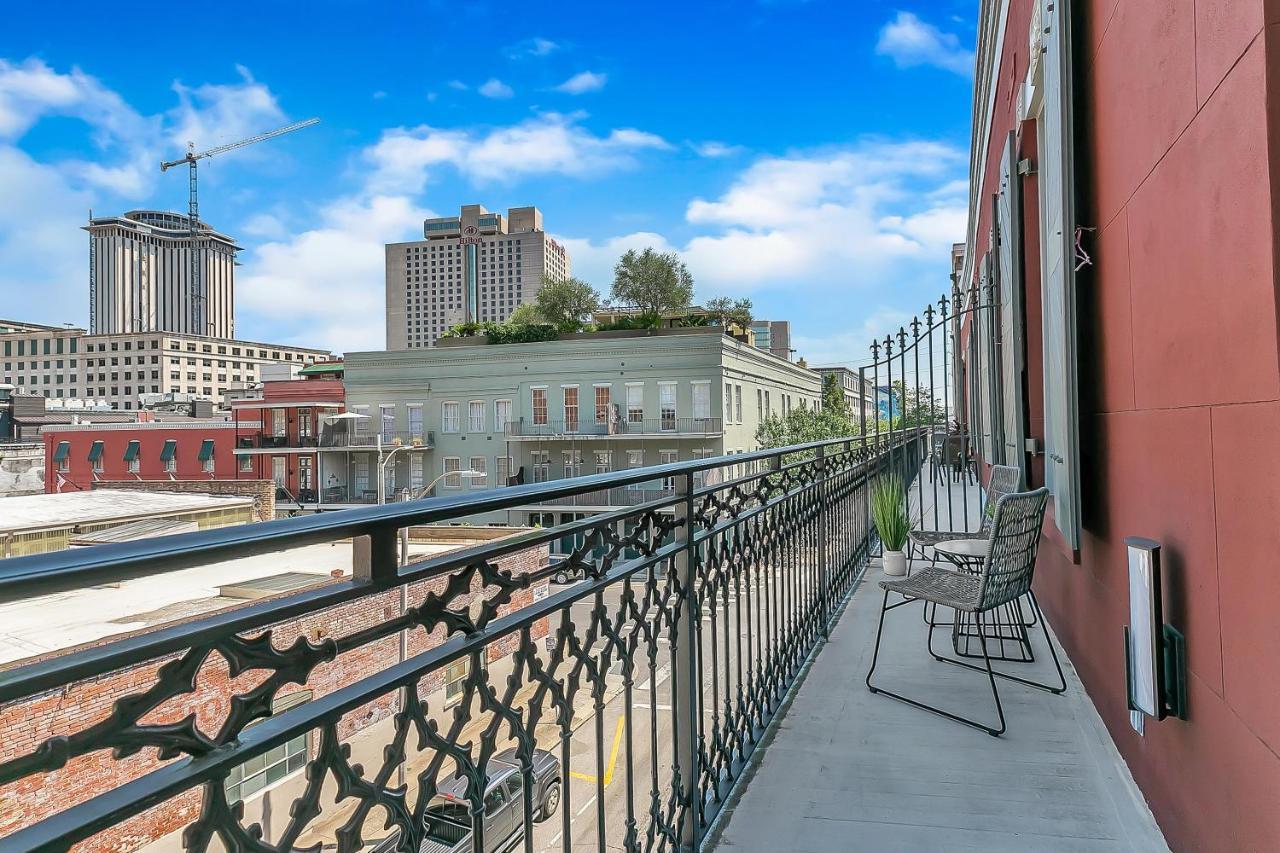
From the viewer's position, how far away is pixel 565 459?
25.9 m

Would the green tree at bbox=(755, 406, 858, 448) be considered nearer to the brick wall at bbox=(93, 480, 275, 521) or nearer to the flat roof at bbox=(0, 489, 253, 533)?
the brick wall at bbox=(93, 480, 275, 521)

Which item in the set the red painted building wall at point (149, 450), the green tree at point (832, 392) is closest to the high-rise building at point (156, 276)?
the red painted building wall at point (149, 450)

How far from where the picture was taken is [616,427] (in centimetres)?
2509

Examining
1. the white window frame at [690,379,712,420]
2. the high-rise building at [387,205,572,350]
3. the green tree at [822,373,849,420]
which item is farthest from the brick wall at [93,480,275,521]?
the high-rise building at [387,205,572,350]

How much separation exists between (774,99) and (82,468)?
1291 inches

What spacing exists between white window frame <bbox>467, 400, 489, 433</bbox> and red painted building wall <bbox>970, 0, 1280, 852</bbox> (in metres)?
25.0

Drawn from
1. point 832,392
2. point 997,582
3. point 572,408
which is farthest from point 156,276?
point 997,582

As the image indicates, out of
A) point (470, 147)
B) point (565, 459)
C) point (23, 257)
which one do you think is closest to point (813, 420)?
point (565, 459)

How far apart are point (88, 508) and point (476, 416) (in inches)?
573

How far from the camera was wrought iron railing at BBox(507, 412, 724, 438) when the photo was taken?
24344 millimetres

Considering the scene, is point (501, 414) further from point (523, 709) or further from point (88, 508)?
point (523, 709)

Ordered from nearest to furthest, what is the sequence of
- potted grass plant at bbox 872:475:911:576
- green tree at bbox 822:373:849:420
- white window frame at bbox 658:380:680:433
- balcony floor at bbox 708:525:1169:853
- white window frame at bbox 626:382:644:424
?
balcony floor at bbox 708:525:1169:853
potted grass plant at bbox 872:475:911:576
white window frame at bbox 658:380:680:433
white window frame at bbox 626:382:644:424
green tree at bbox 822:373:849:420

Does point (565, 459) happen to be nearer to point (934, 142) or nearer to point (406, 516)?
point (934, 142)

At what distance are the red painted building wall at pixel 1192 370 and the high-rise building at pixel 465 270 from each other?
7304 cm
